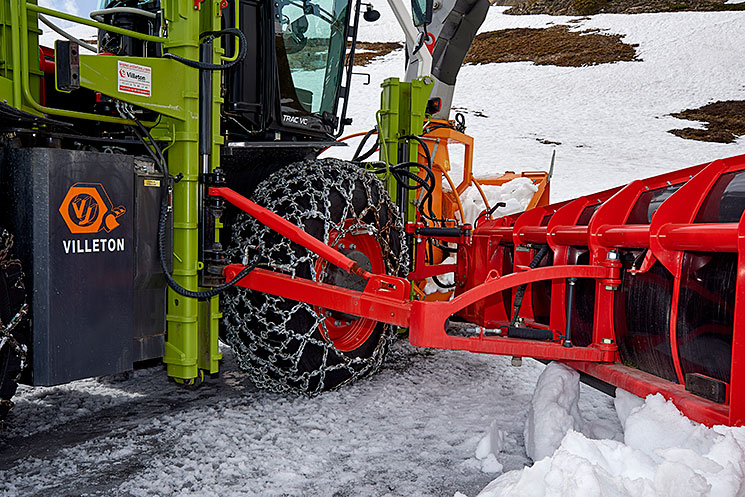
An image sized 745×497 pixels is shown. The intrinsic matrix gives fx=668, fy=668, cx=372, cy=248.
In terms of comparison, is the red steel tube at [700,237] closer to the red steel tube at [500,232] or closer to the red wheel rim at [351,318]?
the red steel tube at [500,232]

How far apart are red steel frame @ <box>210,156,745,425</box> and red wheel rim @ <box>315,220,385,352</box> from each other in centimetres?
40

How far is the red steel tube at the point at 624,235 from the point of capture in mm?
2441

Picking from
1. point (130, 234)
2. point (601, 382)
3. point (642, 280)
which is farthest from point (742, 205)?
point (130, 234)

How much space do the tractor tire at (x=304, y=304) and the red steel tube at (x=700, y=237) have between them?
5.29 feet

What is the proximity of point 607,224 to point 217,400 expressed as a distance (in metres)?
2.07

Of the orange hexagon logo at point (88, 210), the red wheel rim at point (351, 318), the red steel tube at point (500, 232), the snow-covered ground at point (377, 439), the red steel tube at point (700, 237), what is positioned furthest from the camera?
the red steel tube at point (500, 232)

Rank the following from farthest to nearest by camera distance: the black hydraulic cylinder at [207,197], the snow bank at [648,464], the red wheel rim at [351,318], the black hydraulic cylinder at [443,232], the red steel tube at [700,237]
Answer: the black hydraulic cylinder at [443,232] → the red wheel rim at [351,318] → the black hydraulic cylinder at [207,197] → the red steel tube at [700,237] → the snow bank at [648,464]

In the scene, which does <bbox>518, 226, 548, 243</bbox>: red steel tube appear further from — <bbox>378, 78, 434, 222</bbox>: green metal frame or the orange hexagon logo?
the orange hexagon logo

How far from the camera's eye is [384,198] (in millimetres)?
3752

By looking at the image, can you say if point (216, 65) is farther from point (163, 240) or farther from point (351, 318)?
point (351, 318)

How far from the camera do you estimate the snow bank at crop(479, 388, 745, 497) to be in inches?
67.5

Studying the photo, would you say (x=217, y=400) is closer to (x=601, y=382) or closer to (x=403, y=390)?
(x=403, y=390)

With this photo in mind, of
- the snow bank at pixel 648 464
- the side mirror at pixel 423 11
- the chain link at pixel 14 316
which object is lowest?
the snow bank at pixel 648 464

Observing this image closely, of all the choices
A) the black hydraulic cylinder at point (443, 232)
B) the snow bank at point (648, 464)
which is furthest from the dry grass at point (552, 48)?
the snow bank at point (648, 464)
